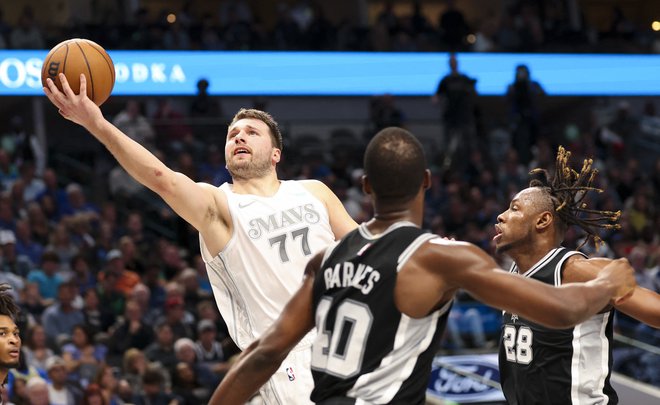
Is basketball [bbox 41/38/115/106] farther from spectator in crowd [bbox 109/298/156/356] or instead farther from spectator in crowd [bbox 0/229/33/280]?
spectator in crowd [bbox 0/229/33/280]

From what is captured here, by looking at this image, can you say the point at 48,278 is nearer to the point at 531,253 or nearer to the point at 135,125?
the point at 135,125

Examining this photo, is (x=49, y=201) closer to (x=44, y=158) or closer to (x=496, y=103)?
(x=44, y=158)

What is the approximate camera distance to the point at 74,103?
15.5 feet

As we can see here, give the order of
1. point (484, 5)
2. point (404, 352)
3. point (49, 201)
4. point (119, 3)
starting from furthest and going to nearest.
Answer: point (484, 5)
point (119, 3)
point (49, 201)
point (404, 352)

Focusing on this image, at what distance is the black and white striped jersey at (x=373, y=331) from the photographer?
3.54 metres

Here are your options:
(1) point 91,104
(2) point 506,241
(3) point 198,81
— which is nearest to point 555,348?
(2) point 506,241

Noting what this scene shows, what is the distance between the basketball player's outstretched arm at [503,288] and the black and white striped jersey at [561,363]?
1.65 m

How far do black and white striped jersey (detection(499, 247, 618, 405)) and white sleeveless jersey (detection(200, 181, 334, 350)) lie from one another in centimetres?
104

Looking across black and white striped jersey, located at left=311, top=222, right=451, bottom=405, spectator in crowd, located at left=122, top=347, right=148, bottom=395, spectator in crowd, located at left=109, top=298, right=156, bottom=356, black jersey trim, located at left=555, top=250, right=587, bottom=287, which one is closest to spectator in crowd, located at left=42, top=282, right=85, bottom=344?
spectator in crowd, located at left=109, top=298, right=156, bottom=356

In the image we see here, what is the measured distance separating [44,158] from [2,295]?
37.6 ft

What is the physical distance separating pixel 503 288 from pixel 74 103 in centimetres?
225

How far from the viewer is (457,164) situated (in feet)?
57.3

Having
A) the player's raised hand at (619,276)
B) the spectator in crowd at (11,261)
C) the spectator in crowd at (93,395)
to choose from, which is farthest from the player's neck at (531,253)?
the spectator in crowd at (11,261)

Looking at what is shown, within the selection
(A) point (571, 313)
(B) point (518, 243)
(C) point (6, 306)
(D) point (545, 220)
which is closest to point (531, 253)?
(B) point (518, 243)
